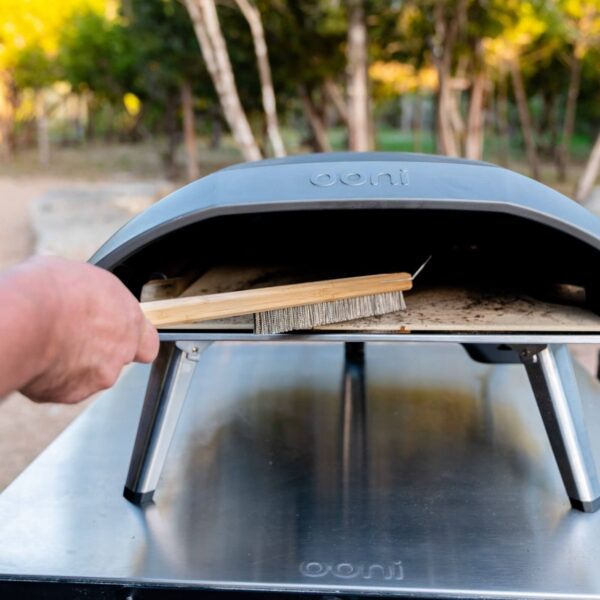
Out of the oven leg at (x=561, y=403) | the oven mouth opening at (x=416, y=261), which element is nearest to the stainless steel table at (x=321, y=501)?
the oven leg at (x=561, y=403)

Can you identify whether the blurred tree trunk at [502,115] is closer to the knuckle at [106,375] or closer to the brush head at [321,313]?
the brush head at [321,313]

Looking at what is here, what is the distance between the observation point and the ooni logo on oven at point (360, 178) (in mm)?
1162

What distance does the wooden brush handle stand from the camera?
111 centimetres

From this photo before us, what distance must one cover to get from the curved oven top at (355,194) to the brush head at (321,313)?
189mm

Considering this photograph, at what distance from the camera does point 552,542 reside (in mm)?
1265

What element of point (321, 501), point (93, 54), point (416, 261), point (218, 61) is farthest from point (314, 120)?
point (321, 501)

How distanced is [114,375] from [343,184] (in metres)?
0.49

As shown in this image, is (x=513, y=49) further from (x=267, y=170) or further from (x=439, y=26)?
(x=267, y=170)

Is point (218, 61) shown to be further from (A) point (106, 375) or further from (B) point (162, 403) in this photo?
(A) point (106, 375)

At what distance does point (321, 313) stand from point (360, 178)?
0.77 feet

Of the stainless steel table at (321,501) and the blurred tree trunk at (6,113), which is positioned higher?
the stainless steel table at (321,501)

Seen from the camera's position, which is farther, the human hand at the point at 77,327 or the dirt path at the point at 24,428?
the dirt path at the point at 24,428

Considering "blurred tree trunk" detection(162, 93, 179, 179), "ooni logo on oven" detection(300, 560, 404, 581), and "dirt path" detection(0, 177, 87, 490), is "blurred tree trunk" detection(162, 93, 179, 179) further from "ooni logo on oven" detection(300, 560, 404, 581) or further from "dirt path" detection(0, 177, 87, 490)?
"ooni logo on oven" detection(300, 560, 404, 581)

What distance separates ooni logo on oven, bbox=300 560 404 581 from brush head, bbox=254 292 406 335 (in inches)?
15.3
